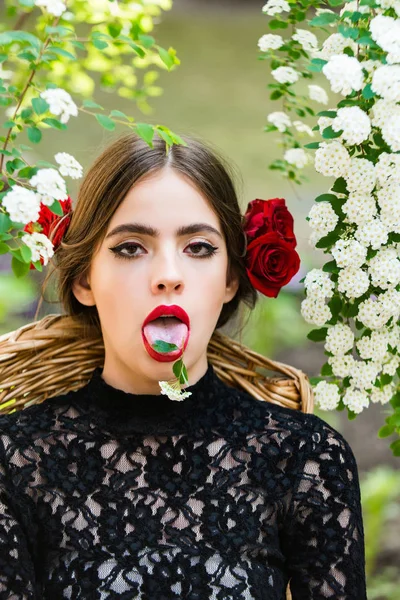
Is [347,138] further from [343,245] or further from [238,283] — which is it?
[238,283]

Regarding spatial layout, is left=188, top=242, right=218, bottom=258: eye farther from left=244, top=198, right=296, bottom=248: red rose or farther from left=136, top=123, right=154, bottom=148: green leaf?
left=136, top=123, right=154, bottom=148: green leaf

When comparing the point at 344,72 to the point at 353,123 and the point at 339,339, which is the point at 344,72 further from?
the point at 339,339

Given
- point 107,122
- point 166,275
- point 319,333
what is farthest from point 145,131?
point 319,333

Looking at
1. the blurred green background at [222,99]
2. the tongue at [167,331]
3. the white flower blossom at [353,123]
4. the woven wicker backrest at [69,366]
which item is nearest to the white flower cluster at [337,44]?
the white flower blossom at [353,123]

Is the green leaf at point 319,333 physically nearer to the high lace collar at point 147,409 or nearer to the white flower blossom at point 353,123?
the high lace collar at point 147,409

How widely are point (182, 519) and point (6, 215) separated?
2.13 feet

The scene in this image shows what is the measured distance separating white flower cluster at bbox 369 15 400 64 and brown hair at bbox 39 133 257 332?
0.41 meters

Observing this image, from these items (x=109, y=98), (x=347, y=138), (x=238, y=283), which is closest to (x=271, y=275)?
(x=238, y=283)

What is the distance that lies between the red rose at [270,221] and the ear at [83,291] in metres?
0.34

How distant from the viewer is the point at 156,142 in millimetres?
1676

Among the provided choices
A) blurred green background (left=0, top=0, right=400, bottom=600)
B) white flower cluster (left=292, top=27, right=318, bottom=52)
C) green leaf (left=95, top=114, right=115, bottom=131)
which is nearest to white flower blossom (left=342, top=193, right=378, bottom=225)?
white flower cluster (left=292, top=27, right=318, bottom=52)

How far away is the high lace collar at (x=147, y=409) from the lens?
165cm

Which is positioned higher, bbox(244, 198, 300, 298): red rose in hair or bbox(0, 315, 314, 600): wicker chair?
bbox(244, 198, 300, 298): red rose in hair

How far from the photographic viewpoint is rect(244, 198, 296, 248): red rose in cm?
173
